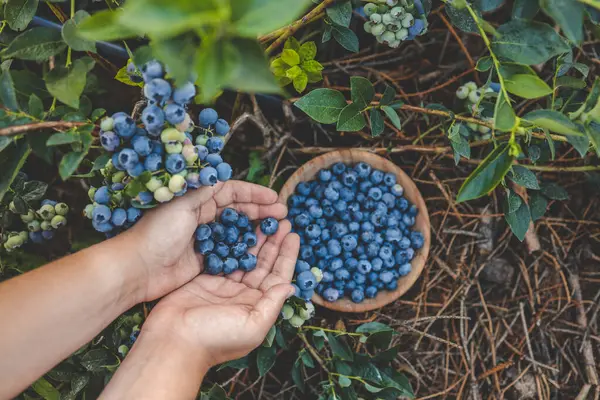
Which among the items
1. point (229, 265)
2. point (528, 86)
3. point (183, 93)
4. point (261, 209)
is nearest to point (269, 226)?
point (261, 209)

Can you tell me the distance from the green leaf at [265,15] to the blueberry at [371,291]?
145 centimetres

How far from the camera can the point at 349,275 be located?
2.05 m

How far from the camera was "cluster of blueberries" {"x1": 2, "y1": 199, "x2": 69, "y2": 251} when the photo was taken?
5.82ft

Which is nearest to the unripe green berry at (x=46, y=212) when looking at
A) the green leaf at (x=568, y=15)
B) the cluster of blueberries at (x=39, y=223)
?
the cluster of blueberries at (x=39, y=223)

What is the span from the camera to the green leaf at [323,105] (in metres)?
1.60

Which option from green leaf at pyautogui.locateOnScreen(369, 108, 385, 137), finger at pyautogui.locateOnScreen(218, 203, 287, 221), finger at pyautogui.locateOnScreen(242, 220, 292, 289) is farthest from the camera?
finger at pyautogui.locateOnScreen(218, 203, 287, 221)

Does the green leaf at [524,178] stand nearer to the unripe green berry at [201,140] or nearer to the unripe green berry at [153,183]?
the unripe green berry at [201,140]

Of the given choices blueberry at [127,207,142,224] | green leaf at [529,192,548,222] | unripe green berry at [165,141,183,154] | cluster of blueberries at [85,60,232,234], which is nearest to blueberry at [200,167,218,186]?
cluster of blueberries at [85,60,232,234]

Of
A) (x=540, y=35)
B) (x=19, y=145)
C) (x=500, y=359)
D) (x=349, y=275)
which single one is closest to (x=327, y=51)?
(x=349, y=275)

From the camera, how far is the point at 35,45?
1.23 metres

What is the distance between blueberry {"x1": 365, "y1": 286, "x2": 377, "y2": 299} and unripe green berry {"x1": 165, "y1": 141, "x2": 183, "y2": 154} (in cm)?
106

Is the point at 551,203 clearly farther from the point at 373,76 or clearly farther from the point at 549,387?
the point at 373,76

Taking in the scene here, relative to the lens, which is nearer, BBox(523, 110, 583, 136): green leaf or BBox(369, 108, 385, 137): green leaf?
BBox(523, 110, 583, 136): green leaf

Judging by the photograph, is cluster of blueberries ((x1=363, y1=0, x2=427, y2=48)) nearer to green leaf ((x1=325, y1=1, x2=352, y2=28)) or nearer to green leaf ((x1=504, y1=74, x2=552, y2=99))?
green leaf ((x1=325, y1=1, x2=352, y2=28))
